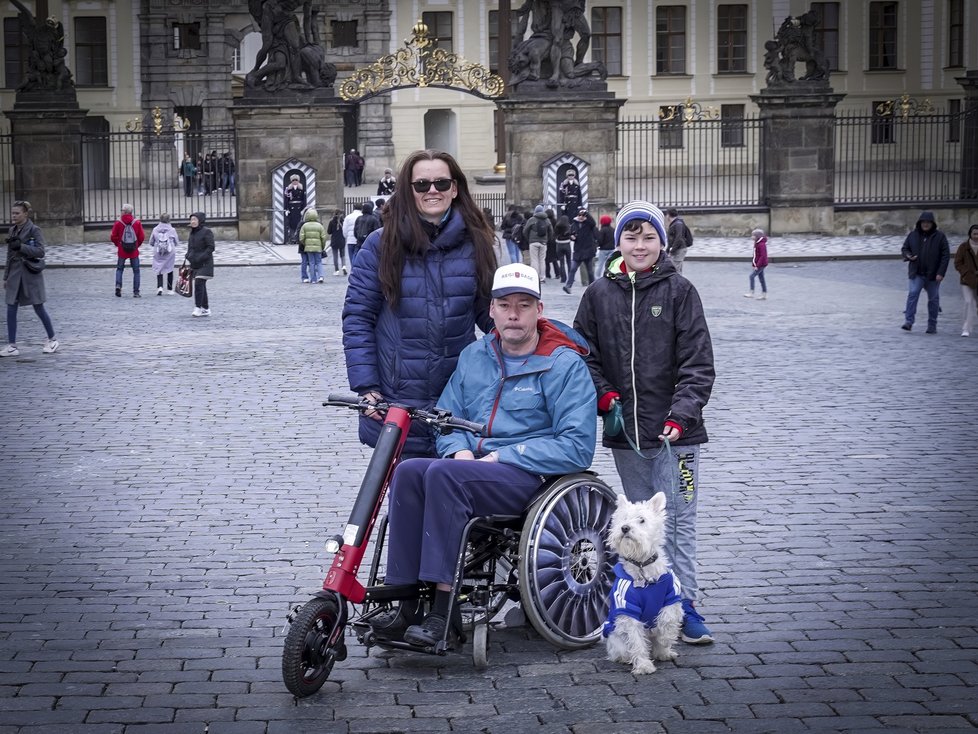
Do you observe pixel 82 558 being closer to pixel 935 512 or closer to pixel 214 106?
Answer: pixel 935 512

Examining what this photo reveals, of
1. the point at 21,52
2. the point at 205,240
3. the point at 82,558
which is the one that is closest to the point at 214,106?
the point at 21,52

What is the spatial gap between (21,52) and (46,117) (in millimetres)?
23820

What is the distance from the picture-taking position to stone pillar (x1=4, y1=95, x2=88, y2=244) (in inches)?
1321

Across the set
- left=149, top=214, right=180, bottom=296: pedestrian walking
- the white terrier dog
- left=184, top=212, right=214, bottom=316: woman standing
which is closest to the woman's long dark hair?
the white terrier dog

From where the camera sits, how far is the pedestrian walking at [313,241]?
25.3m

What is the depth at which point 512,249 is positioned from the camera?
89.5 feet

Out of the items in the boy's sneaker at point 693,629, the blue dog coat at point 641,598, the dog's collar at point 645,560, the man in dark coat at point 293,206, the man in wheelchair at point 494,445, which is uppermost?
the man in dark coat at point 293,206

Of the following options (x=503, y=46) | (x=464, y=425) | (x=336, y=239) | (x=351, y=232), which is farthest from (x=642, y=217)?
(x=503, y=46)

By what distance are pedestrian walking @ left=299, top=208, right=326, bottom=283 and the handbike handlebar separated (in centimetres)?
1919

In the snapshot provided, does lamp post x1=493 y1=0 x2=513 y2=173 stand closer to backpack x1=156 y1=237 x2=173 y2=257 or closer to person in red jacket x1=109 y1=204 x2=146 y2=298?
backpack x1=156 y1=237 x2=173 y2=257

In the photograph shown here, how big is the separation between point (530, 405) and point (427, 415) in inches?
19.4

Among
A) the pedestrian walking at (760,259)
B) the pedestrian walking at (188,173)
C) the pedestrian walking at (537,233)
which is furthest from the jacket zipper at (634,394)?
the pedestrian walking at (188,173)

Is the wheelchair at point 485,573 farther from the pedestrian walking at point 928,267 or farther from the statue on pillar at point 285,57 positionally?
the statue on pillar at point 285,57

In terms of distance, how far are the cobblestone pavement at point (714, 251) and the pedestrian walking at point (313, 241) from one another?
377cm
